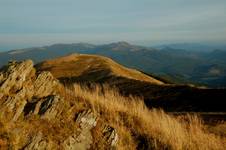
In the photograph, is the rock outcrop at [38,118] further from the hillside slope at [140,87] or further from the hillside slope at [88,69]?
the hillside slope at [88,69]

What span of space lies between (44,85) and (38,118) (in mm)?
2820

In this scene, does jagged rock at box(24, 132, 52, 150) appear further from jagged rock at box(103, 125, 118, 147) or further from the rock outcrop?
jagged rock at box(103, 125, 118, 147)

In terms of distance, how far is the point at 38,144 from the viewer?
1144cm

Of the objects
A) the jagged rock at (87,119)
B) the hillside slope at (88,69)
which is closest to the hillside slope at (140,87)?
the hillside slope at (88,69)

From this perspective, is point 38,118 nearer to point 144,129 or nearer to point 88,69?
point 144,129

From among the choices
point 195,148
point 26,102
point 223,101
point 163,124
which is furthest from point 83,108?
point 223,101

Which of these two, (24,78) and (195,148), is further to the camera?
(24,78)

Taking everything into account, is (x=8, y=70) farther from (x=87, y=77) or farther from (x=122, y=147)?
(x=87, y=77)

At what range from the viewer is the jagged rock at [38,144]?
1130 cm

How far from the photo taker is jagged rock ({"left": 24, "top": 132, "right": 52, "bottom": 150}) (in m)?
11.3

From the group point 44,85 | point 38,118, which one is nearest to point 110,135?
point 38,118

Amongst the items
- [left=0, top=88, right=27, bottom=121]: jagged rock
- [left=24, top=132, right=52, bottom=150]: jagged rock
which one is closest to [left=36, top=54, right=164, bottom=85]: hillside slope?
[left=0, top=88, right=27, bottom=121]: jagged rock

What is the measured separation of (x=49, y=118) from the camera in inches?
498

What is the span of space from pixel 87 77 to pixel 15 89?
56.1 metres
